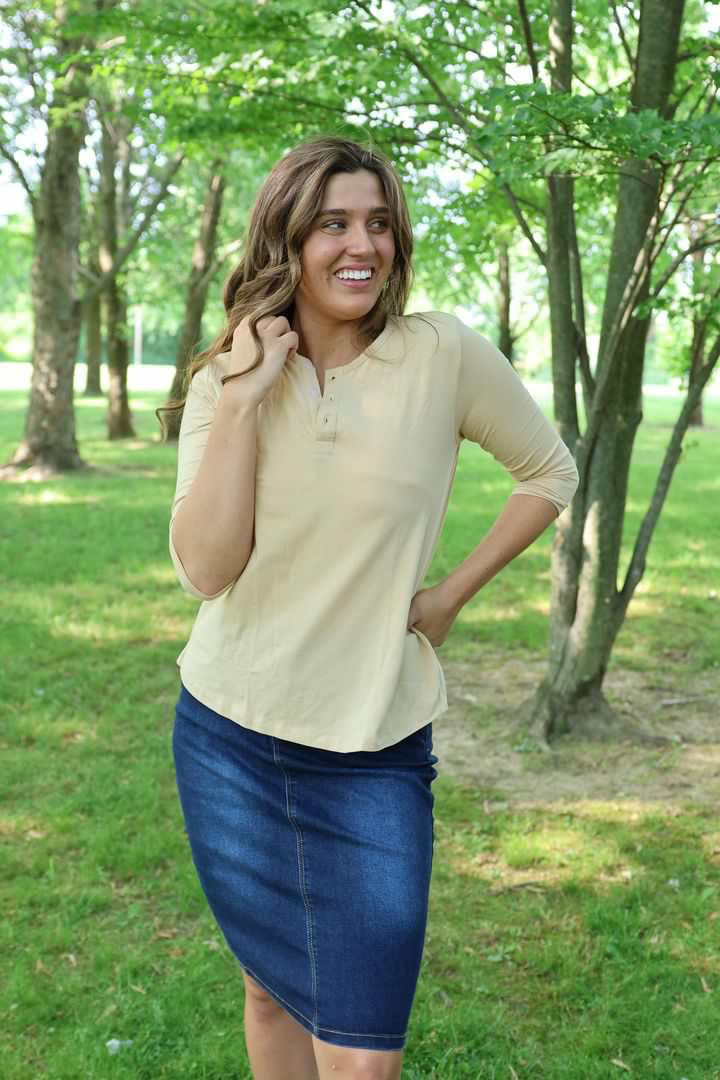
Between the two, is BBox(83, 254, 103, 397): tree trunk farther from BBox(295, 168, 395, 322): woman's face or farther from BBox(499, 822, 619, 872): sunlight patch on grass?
BBox(295, 168, 395, 322): woman's face

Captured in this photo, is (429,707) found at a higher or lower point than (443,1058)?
higher

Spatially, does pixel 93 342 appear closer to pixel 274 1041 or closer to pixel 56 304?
pixel 56 304

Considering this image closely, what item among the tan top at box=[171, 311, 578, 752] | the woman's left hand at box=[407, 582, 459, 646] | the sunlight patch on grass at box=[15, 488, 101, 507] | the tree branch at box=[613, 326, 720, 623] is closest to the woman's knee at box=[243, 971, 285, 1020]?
the tan top at box=[171, 311, 578, 752]

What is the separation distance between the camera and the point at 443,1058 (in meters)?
3.24

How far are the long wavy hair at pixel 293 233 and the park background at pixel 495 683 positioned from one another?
1.52 metres

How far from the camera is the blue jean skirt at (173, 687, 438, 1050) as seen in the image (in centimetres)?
212

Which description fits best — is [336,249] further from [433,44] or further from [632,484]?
[632,484]

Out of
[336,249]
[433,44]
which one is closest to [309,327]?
[336,249]

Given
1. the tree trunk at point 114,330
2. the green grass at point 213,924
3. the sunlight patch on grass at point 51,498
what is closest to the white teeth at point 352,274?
the green grass at point 213,924

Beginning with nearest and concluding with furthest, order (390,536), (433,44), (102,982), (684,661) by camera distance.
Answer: (390,536), (102,982), (433,44), (684,661)

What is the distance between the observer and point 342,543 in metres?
2.14

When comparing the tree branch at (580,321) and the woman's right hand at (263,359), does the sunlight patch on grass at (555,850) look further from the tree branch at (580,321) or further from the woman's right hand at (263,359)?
the woman's right hand at (263,359)

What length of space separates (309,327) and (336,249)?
18 cm

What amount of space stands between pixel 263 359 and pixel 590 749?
3768mm
